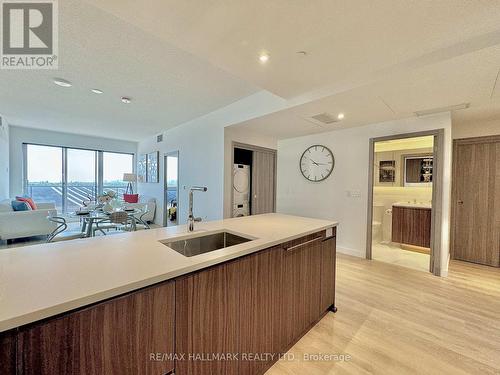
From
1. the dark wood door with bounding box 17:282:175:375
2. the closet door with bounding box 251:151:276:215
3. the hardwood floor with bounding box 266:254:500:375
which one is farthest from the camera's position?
the closet door with bounding box 251:151:276:215

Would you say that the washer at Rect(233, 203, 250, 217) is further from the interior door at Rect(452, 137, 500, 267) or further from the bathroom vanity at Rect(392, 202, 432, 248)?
the interior door at Rect(452, 137, 500, 267)

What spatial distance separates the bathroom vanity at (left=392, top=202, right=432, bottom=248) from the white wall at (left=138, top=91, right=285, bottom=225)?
10.3 feet

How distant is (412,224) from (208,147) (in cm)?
406

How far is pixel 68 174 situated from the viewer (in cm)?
669

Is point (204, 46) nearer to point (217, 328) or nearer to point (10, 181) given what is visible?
point (217, 328)

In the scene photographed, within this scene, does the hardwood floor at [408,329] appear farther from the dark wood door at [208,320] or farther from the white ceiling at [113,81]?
the white ceiling at [113,81]

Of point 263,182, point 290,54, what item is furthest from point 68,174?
point 290,54

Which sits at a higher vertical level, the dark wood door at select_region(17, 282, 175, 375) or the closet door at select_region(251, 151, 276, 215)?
the closet door at select_region(251, 151, 276, 215)

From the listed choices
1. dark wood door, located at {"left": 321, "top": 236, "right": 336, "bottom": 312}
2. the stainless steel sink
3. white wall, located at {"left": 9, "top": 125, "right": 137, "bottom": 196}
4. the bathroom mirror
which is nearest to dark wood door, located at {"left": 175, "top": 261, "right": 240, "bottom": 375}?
the stainless steel sink

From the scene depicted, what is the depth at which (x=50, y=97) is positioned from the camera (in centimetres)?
356

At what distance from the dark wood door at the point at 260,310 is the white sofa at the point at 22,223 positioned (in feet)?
16.5

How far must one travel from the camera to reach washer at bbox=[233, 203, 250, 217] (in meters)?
4.45

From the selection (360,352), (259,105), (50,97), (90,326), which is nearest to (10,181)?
(50,97)

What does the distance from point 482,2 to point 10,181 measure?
8.92 m
